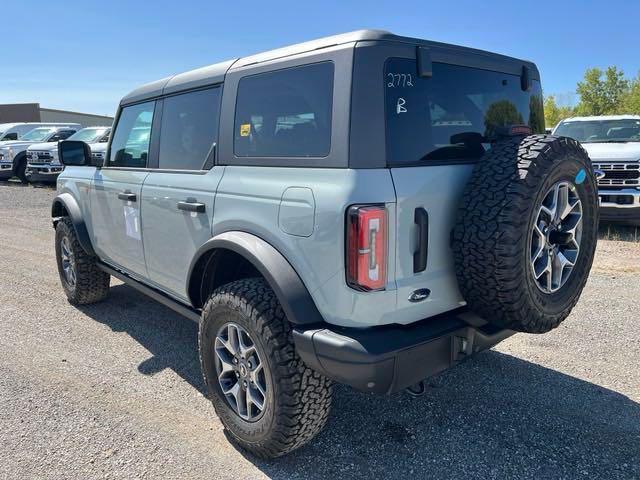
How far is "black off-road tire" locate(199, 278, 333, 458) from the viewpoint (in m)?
2.37

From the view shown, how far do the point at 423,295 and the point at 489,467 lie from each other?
100 centimetres

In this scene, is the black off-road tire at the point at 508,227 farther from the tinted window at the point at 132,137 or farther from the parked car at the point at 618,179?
the parked car at the point at 618,179

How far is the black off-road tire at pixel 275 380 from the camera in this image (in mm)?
2367

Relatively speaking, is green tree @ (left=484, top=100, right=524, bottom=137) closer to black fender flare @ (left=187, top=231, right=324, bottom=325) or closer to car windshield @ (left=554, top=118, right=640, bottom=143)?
black fender flare @ (left=187, top=231, right=324, bottom=325)

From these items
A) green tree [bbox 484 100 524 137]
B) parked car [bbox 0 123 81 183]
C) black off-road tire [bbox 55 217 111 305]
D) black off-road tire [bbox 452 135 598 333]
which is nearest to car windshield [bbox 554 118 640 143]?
green tree [bbox 484 100 524 137]

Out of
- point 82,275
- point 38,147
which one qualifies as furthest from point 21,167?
point 82,275

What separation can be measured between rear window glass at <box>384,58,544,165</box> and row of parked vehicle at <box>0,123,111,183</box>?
39.4 feet

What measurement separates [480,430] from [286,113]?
207cm

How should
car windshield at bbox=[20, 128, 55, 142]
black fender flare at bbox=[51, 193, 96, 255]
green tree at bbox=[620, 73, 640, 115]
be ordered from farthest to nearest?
green tree at bbox=[620, 73, 640, 115], car windshield at bbox=[20, 128, 55, 142], black fender flare at bbox=[51, 193, 96, 255]

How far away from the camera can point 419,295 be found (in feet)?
7.61

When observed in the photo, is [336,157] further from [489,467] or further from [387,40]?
[489,467]

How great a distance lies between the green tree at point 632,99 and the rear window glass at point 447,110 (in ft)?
125

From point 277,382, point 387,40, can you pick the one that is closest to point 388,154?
point 387,40

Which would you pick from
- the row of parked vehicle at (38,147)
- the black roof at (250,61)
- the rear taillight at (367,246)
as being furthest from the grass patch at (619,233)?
the row of parked vehicle at (38,147)
